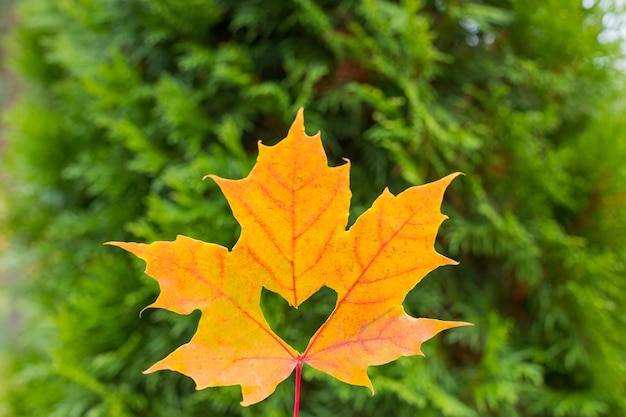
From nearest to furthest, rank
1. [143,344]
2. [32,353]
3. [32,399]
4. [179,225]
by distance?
[179,225]
[143,344]
[32,399]
[32,353]

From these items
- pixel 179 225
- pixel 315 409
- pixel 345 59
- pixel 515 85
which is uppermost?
pixel 515 85

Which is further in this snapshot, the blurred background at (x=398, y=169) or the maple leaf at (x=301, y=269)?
the blurred background at (x=398, y=169)

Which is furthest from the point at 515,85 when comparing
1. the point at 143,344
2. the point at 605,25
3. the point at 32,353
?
the point at 32,353

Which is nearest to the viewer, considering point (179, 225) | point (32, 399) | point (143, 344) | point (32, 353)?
point (179, 225)

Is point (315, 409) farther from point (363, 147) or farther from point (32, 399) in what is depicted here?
point (32, 399)

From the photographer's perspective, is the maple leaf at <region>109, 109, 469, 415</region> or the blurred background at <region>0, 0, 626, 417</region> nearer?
the maple leaf at <region>109, 109, 469, 415</region>
